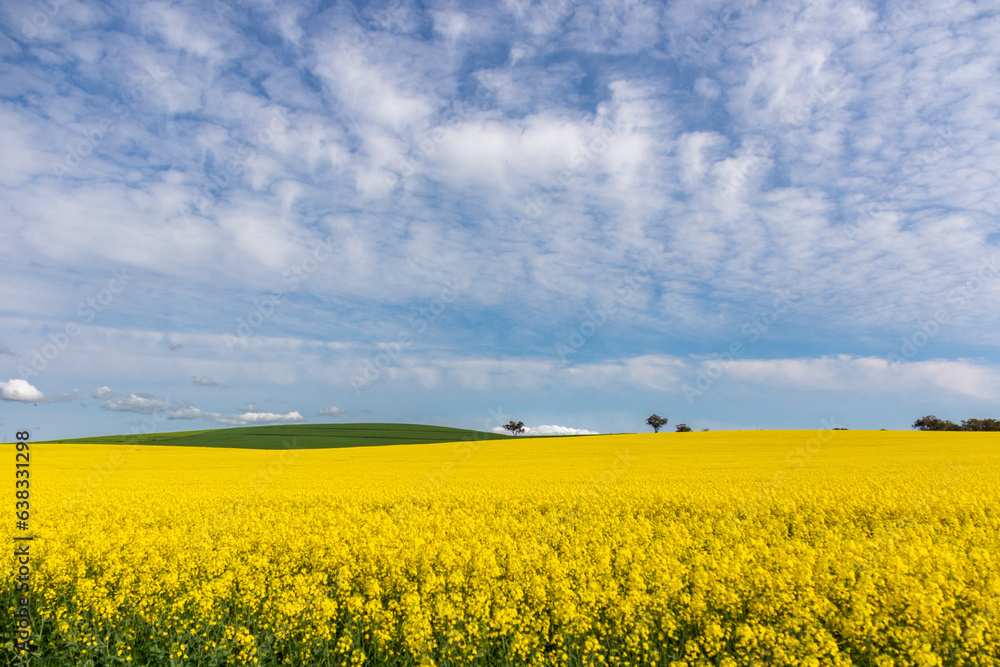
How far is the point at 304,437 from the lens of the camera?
6500cm

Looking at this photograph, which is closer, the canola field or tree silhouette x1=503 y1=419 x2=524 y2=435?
the canola field

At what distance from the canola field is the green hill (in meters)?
49.0

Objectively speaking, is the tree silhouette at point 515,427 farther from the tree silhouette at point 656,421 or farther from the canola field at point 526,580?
the canola field at point 526,580

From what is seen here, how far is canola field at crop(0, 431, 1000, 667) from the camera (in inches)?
215

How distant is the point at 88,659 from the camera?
584 cm

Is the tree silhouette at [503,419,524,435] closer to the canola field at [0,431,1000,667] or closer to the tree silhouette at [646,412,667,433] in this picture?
the tree silhouette at [646,412,667,433]

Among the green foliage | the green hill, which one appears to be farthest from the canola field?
the green foliage

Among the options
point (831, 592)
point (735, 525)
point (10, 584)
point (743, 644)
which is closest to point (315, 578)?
point (10, 584)

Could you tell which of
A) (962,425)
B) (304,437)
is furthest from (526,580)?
(962,425)

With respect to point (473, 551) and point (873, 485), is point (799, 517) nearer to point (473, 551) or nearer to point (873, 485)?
point (873, 485)

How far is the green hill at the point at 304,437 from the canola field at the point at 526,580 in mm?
48991

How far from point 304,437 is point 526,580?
6447 centimetres

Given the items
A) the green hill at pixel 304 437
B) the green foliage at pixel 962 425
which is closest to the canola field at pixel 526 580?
the green hill at pixel 304 437

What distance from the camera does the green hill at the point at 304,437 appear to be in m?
59.8
